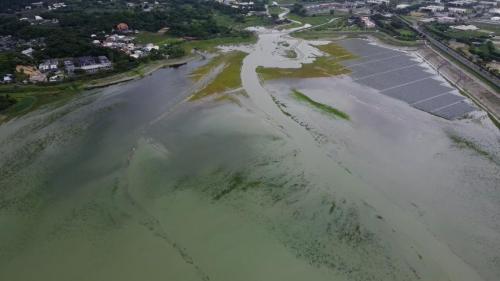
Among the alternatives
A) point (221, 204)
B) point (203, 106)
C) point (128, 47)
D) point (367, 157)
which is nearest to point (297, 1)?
point (128, 47)

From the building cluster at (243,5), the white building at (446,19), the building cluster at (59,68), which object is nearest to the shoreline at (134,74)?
the building cluster at (59,68)

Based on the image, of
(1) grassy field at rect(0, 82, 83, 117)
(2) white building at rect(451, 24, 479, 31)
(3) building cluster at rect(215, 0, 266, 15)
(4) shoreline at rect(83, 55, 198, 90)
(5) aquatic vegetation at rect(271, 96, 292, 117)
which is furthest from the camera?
(3) building cluster at rect(215, 0, 266, 15)

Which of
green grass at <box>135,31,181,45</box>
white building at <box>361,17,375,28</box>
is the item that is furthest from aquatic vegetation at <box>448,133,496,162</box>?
white building at <box>361,17,375,28</box>

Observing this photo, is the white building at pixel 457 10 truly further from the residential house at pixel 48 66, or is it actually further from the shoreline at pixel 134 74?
the residential house at pixel 48 66

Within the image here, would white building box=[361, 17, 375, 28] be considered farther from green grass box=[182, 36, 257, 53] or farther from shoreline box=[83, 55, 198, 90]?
shoreline box=[83, 55, 198, 90]

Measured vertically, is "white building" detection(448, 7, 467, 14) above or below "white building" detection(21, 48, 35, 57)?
above

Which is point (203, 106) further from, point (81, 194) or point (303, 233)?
point (303, 233)
